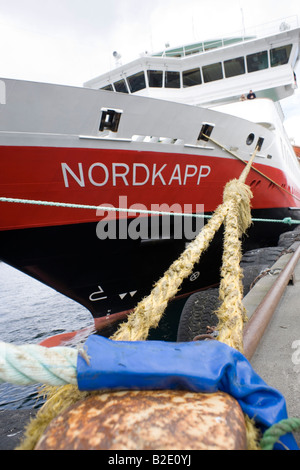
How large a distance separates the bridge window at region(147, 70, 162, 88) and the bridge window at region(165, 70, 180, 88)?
242mm

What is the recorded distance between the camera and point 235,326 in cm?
161

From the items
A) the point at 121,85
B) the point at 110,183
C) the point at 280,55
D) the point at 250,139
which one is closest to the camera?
the point at 110,183

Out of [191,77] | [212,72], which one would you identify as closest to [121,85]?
[191,77]

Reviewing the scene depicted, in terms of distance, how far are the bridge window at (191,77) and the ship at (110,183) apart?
148 inches

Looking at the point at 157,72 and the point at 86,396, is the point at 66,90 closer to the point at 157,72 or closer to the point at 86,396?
the point at 86,396

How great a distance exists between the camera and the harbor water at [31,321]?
4.55 meters

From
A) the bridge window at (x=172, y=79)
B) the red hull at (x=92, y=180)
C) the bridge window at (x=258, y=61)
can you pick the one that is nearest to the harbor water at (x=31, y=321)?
the red hull at (x=92, y=180)

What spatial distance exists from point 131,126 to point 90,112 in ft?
2.13

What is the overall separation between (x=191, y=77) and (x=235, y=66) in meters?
1.38

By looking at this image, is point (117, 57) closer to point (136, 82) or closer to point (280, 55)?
point (136, 82)

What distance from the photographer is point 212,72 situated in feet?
31.1

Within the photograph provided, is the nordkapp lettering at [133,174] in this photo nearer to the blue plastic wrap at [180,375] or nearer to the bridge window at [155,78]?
the blue plastic wrap at [180,375]

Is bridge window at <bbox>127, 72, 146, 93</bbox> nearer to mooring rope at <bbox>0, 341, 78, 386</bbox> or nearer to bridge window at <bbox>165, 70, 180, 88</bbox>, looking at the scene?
bridge window at <bbox>165, 70, 180, 88</bbox>
